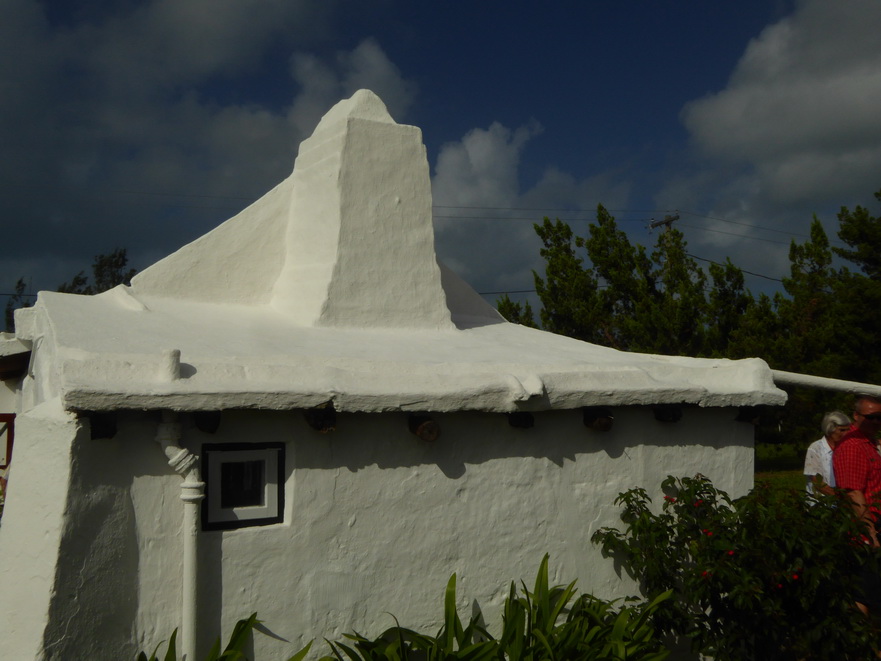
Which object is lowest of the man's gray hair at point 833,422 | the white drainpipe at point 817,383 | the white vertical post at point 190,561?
the white vertical post at point 190,561

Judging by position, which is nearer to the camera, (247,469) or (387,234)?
(247,469)

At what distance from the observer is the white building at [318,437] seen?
4016 mm

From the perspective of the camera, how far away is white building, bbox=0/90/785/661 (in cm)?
402

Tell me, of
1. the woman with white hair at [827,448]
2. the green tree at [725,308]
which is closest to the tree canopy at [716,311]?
the green tree at [725,308]

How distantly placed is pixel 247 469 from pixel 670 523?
10.3 feet

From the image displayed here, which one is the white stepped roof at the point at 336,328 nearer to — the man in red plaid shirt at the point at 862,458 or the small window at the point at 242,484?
the small window at the point at 242,484

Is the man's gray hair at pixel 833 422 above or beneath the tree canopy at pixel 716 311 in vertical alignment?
beneath

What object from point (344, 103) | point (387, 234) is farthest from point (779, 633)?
point (344, 103)

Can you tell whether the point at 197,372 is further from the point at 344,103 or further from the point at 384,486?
the point at 344,103

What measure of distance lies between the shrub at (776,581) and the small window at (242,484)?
255 cm

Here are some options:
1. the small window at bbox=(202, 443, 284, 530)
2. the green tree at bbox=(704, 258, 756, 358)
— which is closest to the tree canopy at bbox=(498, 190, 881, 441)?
the green tree at bbox=(704, 258, 756, 358)

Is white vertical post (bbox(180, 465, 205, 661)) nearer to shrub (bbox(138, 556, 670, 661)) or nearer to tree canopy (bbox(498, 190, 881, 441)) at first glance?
shrub (bbox(138, 556, 670, 661))

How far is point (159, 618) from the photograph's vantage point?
414 centimetres

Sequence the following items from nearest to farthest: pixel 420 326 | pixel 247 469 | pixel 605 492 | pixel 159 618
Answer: pixel 159 618 → pixel 247 469 → pixel 605 492 → pixel 420 326
